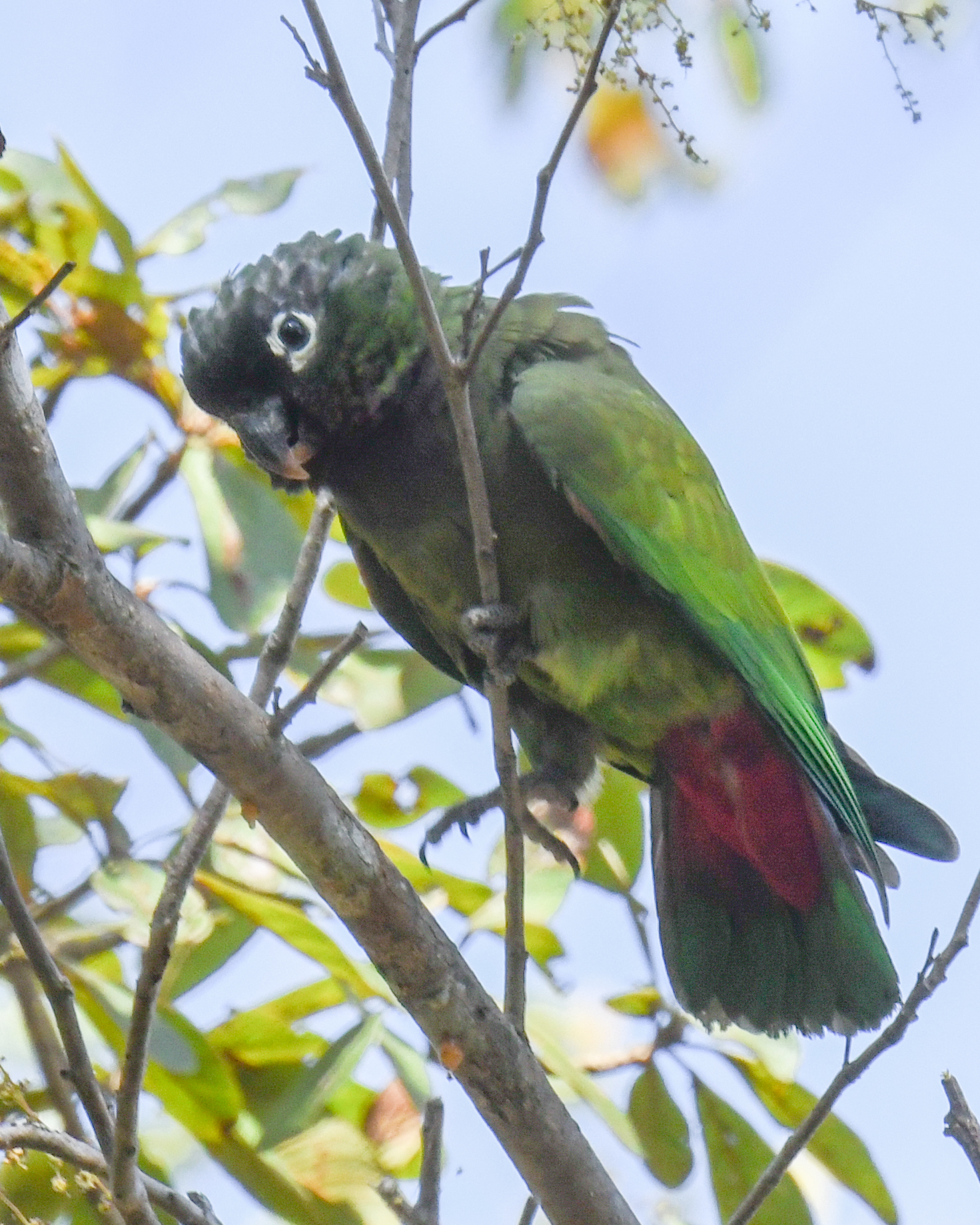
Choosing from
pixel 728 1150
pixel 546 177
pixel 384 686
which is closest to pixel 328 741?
pixel 384 686

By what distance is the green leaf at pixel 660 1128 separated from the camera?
8.32 feet

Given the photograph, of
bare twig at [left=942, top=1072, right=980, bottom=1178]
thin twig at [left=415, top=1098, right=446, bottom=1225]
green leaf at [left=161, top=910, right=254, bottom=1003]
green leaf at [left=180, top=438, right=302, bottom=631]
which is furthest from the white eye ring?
bare twig at [left=942, top=1072, right=980, bottom=1178]

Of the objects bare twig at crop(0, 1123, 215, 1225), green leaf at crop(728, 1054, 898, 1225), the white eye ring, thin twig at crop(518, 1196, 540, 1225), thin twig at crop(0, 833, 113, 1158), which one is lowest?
bare twig at crop(0, 1123, 215, 1225)

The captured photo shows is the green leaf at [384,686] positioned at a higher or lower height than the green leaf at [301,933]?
higher

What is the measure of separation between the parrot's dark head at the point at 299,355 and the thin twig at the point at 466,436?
22.8 inches

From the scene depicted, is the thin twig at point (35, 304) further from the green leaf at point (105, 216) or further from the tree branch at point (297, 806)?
the green leaf at point (105, 216)

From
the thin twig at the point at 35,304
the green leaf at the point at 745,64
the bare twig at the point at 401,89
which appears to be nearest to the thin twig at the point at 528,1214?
the thin twig at the point at 35,304

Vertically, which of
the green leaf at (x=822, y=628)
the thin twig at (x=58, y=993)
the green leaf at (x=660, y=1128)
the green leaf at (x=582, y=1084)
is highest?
the green leaf at (x=822, y=628)

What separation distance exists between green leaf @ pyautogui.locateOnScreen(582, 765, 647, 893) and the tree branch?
849 millimetres

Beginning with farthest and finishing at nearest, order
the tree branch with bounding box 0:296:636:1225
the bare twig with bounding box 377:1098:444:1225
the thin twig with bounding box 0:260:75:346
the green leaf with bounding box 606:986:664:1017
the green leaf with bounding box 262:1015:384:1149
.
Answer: the green leaf with bounding box 606:986:664:1017 < the green leaf with bounding box 262:1015:384:1149 < the bare twig with bounding box 377:1098:444:1225 < the tree branch with bounding box 0:296:636:1225 < the thin twig with bounding box 0:260:75:346

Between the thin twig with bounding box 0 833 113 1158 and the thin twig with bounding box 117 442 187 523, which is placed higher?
the thin twig with bounding box 117 442 187 523

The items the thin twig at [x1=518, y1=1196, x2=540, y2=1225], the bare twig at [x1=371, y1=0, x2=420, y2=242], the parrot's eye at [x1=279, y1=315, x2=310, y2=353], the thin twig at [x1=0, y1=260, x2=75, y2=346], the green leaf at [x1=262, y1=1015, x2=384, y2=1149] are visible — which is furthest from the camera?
the parrot's eye at [x1=279, y1=315, x2=310, y2=353]

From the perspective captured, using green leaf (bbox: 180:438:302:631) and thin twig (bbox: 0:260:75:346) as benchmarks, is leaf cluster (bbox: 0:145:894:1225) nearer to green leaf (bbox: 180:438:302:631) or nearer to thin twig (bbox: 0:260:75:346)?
green leaf (bbox: 180:438:302:631)

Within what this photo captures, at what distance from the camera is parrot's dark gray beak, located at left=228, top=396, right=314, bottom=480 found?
7.68ft
